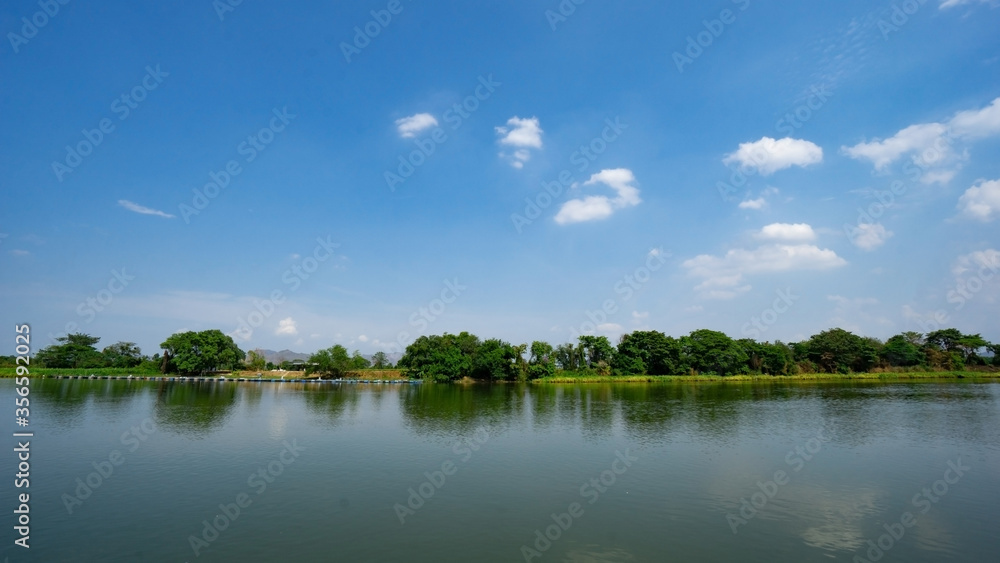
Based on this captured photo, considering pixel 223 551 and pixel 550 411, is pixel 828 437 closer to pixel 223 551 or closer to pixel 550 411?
pixel 550 411

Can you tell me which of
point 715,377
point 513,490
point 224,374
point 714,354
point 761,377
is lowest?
point 761,377

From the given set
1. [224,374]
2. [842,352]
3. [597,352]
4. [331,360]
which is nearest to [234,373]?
[224,374]

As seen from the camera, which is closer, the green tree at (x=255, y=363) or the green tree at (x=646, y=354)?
the green tree at (x=646, y=354)

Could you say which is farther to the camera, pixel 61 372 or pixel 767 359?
pixel 767 359

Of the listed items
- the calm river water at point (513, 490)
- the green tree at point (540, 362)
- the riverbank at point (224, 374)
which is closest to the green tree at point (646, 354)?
the green tree at point (540, 362)

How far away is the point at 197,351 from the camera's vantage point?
3231 inches

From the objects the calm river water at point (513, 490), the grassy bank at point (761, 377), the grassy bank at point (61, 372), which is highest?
the calm river water at point (513, 490)

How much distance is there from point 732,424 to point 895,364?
82.3m

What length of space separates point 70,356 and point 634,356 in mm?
109356

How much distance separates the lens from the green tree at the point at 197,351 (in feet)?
263

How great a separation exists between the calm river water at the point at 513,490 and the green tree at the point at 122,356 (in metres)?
78.8

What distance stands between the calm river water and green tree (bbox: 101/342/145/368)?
259 ft

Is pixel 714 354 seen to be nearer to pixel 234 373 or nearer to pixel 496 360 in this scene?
pixel 496 360

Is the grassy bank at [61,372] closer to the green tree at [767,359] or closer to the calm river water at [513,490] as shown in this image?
the calm river water at [513,490]
